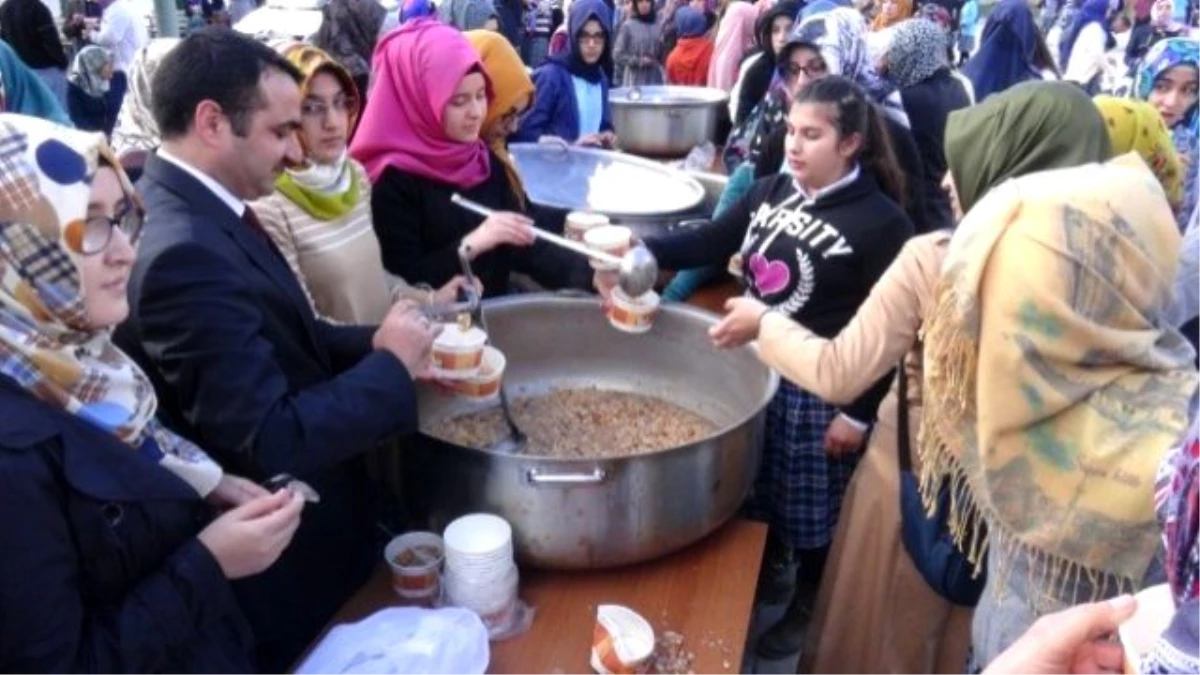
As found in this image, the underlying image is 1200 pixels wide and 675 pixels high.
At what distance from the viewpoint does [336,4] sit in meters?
4.41

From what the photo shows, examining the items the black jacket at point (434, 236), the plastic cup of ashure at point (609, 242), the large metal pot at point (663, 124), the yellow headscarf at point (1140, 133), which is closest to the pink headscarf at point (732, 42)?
the large metal pot at point (663, 124)

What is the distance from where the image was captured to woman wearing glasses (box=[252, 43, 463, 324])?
5.48 feet

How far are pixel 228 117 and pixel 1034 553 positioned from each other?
129 cm

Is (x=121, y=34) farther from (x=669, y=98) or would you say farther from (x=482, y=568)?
(x=482, y=568)

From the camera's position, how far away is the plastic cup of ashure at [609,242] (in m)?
1.79

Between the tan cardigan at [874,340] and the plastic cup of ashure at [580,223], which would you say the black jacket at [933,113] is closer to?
the plastic cup of ashure at [580,223]

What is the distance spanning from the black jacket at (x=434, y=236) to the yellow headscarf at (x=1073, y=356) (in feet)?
3.29

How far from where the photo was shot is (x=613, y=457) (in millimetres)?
1320

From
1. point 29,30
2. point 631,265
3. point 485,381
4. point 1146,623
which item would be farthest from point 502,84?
point 29,30

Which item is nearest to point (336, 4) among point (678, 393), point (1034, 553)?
point (678, 393)

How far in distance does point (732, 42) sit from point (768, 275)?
3.57 meters

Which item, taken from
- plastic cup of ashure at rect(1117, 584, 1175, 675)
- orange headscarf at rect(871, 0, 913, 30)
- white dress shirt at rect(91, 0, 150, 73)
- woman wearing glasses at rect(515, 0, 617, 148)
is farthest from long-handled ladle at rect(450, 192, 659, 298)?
white dress shirt at rect(91, 0, 150, 73)

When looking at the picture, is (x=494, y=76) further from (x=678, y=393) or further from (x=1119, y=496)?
(x=1119, y=496)

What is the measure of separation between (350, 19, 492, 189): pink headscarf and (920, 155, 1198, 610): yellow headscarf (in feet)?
3.73
